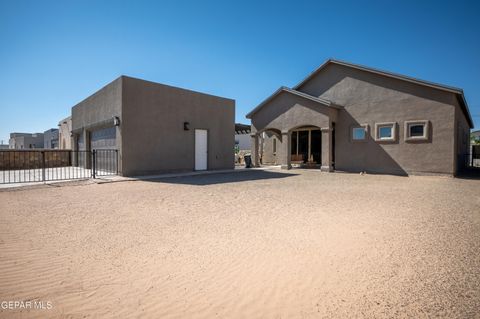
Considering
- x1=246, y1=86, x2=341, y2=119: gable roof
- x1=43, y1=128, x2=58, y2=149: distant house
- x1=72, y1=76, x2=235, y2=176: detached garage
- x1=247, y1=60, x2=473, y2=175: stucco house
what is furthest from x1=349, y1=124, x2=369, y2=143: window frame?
x1=43, y1=128, x2=58, y2=149: distant house

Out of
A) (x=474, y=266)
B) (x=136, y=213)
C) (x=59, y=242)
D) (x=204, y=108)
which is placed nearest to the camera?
(x=474, y=266)

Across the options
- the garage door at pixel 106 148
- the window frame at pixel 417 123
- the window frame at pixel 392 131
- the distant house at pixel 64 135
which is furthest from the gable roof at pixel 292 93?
the distant house at pixel 64 135

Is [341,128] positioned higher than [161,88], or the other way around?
[161,88]

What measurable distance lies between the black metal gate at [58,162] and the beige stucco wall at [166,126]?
1217 millimetres

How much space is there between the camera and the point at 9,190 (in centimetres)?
779

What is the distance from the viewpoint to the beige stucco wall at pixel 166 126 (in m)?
11.6

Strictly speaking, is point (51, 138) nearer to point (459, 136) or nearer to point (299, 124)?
point (299, 124)

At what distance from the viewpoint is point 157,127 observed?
1246cm

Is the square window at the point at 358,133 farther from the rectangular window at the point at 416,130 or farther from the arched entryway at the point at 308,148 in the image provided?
the arched entryway at the point at 308,148

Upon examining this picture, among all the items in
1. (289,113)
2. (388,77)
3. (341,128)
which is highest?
(388,77)

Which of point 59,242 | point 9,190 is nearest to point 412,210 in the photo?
point 59,242

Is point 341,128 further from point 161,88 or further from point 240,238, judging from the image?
point 240,238

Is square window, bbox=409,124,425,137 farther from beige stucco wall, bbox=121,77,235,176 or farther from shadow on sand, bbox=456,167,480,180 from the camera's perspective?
beige stucco wall, bbox=121,77,235,176

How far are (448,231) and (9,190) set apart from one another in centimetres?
1117
